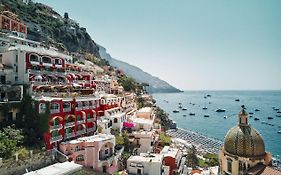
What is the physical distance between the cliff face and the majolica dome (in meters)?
65.9

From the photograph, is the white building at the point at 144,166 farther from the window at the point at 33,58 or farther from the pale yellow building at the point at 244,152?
the window at the point at 33,58

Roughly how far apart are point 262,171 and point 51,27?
279 ft

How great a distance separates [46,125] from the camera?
98.2 feet

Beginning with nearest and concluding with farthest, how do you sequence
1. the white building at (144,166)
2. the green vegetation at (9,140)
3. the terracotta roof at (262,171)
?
1. the terracotta roof at (262,171)
2. the green vegetation at (9,140)
3. the white building at (144,166)

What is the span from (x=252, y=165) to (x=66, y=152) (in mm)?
18729

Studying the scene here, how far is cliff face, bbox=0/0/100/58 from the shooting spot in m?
82.0

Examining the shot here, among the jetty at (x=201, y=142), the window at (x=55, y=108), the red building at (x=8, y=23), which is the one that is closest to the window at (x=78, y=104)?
the window at (x=55, y=108)

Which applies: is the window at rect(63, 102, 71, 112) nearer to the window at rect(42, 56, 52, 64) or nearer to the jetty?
the window at rect(42, 56, 52, 64)

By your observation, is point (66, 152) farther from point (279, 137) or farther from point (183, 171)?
point (279, 137)

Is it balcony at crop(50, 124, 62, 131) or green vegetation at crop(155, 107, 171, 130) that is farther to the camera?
green vegetation at crop(155, 107, 171, 130)

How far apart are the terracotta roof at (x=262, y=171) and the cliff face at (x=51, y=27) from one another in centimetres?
6805

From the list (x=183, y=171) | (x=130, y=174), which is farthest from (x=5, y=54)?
(x=183, y=171)

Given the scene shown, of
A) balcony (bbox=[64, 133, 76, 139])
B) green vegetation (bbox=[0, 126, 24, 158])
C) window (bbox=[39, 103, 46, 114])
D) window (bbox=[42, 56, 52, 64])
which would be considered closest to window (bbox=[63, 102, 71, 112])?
window (bbox=[39, 103, 46, 114])

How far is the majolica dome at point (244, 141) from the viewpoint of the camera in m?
21.2
